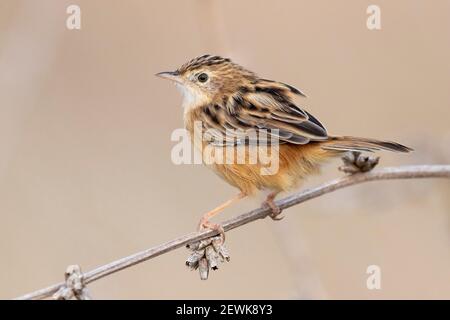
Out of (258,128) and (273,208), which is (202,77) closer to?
(258,128)

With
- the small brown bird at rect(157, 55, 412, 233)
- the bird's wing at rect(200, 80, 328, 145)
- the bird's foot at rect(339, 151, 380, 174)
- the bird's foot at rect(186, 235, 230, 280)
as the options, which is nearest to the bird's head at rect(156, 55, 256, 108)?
the small brown bird at rect(157, 55, 412, 233)

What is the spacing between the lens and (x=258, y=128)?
5.17 m

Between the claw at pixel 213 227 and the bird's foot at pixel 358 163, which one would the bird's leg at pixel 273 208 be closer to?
the claw at pixel 213 227

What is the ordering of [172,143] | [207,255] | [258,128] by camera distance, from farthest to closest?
[172,143] < [258,128] < [207,255]

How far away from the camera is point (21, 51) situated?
5.53m

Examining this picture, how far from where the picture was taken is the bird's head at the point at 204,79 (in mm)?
5801

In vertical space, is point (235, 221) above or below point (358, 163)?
below

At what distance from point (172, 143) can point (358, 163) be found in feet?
12.4

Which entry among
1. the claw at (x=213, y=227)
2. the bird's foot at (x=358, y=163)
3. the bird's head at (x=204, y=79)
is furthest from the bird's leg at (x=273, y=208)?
the bird's head at (x=204, y=79)

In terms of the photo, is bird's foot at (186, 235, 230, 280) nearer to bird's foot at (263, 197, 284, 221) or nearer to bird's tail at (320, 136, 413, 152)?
bird's foot at (263, 197, 284, 221)

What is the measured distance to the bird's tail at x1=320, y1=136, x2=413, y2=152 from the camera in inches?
179

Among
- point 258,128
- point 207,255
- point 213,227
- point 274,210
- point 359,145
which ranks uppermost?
point 258,128

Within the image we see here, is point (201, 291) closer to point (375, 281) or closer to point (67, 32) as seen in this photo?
point (375, 281)

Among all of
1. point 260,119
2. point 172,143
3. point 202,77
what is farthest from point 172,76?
point 172,143
